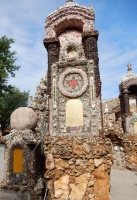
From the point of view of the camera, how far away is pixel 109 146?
168 inches

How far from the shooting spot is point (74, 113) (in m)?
4.64

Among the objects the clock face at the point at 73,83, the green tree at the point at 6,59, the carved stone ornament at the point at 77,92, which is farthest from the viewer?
the green tree at the point at 6,59

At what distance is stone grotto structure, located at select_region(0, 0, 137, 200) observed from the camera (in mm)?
3711

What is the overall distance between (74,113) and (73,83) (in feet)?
3.00

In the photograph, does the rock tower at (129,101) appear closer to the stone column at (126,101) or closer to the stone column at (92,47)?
the stone column at (126,101)

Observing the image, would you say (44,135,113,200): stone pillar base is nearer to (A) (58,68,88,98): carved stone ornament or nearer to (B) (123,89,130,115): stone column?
(A) (58,68,88,98): carved stone ornament

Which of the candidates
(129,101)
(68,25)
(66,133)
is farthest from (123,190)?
(129,101)

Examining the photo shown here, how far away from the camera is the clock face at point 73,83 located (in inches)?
189

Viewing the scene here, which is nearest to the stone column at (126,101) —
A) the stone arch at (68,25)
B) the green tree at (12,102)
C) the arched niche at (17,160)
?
the stone arch at (68,25)

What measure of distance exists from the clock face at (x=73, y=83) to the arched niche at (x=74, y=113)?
34cm

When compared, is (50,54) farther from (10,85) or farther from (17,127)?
(10,85)

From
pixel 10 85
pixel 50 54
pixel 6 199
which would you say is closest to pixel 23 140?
pixel 6 199

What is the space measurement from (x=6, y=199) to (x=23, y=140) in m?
1.28

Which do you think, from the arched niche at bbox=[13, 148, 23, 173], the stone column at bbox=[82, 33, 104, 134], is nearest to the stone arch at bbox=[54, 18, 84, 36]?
the stone column at bbox=[82, 33, 104, 134]
